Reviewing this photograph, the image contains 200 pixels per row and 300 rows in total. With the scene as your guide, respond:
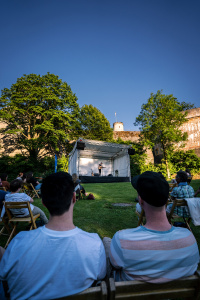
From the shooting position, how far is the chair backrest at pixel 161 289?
2.73ft

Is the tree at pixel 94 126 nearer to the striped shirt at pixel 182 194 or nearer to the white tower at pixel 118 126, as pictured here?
the white tower at pixel 118 126

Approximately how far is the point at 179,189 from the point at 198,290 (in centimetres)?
273

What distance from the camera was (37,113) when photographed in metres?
21.1

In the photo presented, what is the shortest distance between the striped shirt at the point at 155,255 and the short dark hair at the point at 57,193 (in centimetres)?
49

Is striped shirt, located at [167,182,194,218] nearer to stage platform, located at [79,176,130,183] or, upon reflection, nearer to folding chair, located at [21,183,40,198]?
folding chair, located at [21,183,40,198]

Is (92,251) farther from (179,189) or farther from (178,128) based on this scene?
(178,128)

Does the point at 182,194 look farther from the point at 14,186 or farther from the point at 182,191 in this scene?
the point at 14,186

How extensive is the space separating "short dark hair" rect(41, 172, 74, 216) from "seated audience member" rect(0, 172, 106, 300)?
147 mm

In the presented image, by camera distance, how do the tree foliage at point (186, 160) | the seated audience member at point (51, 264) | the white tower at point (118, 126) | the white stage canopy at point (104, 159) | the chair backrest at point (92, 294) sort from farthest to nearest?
the white tower at point (118, 126)
the tree foliage at point (186, 160)
the white stage canopy at point (104, 159)
the seated audience member at point (51, 264)
the chair backrest at point (92, 294)

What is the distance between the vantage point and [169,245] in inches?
38.8

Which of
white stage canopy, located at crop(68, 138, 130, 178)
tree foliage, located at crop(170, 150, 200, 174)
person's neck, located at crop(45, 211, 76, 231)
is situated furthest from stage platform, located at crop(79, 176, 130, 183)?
person's neck, located at crop(45, 211, 76, 231)

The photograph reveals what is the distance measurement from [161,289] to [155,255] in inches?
7.4

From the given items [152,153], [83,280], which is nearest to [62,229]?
[83,280]

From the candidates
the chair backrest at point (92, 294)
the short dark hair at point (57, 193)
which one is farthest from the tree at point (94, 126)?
the chair backrest at point (92, 294)
